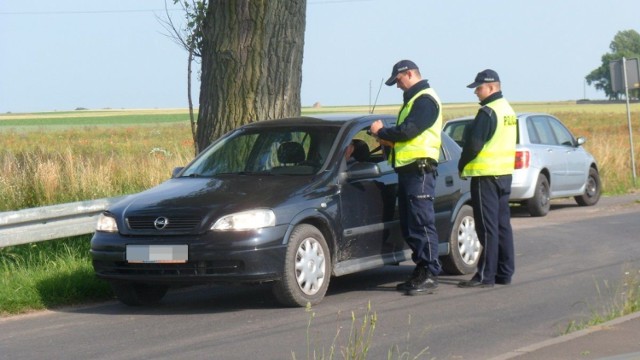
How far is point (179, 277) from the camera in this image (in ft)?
30.7

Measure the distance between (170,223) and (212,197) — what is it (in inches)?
16.9

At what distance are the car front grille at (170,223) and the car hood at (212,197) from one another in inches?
1.1

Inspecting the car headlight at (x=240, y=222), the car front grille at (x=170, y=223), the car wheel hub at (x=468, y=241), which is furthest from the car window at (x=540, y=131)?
the car front grille at (x=170, y=223)

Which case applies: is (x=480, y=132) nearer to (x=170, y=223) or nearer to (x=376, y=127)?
(x=376, y=127)

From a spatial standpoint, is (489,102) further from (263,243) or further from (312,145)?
(263,243)

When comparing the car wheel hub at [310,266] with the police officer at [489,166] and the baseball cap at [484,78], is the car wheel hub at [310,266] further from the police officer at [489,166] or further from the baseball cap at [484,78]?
the baseball cap at [484,78]

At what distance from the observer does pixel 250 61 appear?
522 inches

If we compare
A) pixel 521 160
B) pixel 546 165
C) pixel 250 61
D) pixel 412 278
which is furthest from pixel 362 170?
pixel 546 165

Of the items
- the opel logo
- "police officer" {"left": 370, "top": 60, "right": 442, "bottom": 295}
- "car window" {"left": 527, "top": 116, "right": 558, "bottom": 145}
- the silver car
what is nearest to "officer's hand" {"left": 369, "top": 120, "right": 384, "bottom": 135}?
"police officer" {"left": 370, "top": 60, "right": 442, "bottom": 295}

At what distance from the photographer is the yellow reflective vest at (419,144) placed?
10.3 meters

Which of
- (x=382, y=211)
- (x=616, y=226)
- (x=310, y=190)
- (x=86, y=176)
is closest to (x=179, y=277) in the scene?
(x=310, y=190)

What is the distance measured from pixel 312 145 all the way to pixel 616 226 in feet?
23.3

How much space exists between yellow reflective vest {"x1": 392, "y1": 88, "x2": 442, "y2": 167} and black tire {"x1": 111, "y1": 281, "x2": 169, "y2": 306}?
7.45 ft

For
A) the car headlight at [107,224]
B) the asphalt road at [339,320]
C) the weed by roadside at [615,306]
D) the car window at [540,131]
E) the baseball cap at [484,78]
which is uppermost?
the baseball cap at [484,78]
